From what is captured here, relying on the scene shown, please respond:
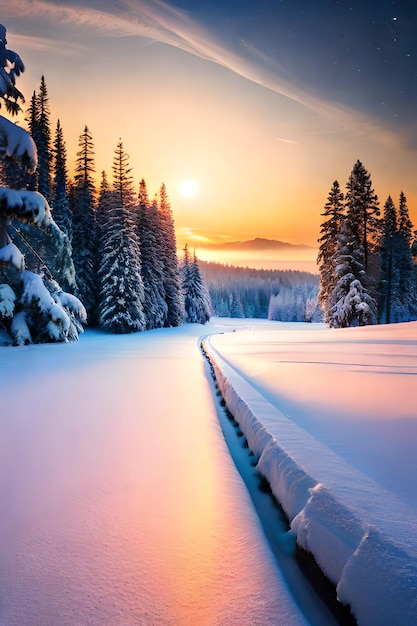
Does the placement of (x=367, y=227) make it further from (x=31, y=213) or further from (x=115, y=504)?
(x=115, y=504)

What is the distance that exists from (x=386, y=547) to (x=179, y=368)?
26.8 ft

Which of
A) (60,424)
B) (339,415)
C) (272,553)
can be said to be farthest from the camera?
(60,424)

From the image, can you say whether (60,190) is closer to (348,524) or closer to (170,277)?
(170,277)

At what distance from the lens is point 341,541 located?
167 cm

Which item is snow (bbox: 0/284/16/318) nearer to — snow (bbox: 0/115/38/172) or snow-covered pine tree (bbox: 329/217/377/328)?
snow (bbox: 0/115/38/172)

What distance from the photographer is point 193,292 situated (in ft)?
149

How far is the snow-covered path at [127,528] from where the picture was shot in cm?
151

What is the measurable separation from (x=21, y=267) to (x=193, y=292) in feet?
115

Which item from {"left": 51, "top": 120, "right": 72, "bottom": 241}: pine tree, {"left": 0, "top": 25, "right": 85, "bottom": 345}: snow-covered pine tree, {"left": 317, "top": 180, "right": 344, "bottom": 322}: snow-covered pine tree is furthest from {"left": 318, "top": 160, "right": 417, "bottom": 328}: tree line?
{"left": 51, "top": 120, "right": 72, "bottom": 241}: pine tree

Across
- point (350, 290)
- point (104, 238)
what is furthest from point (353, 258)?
point (104, 238)

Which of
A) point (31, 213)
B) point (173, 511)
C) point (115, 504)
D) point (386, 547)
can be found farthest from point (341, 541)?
point (31, 213)

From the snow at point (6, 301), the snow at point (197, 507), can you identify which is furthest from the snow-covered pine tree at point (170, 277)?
the snow at point (197, 507)

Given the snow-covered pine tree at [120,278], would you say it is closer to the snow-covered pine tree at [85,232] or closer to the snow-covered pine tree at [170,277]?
the snow-covered pine tree at [85,232]

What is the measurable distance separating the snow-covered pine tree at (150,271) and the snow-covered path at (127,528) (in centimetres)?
2716
